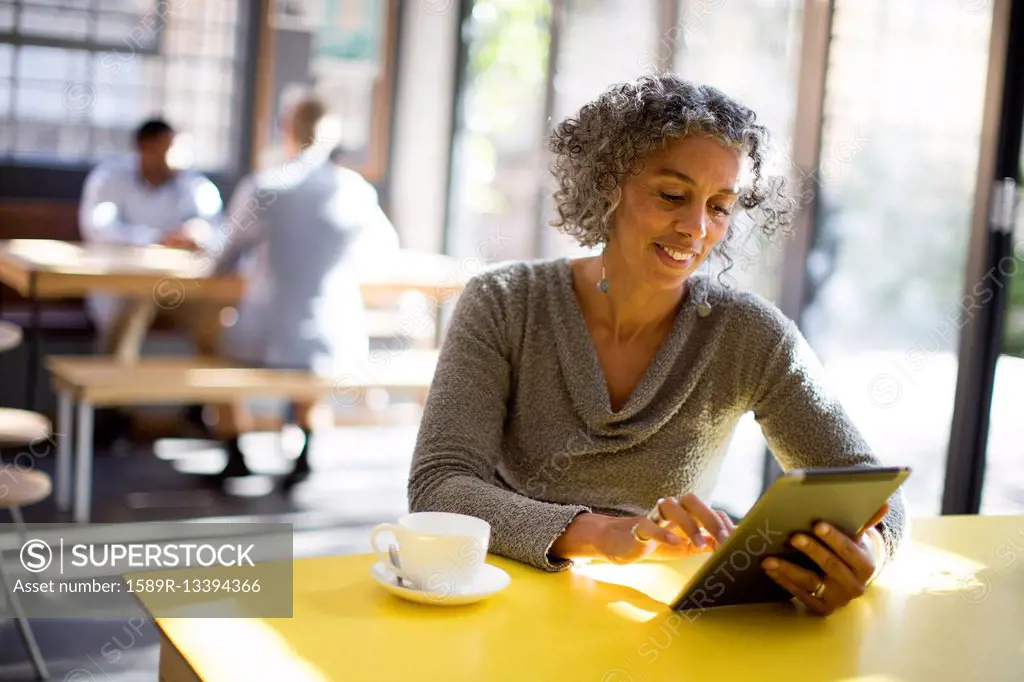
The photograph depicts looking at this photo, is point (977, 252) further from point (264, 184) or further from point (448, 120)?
point (448, 120)

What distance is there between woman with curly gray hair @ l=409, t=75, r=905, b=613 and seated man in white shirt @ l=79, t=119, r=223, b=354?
143 inches

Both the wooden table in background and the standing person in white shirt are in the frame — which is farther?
the standing person in white shirt

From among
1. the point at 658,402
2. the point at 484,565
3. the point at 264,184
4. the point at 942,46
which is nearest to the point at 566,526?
the point at 484,565

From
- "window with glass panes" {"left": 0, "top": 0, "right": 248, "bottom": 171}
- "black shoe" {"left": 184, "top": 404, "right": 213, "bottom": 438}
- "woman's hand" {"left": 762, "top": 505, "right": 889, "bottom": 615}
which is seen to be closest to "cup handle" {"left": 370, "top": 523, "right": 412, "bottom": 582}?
"woman's hand" {"left": 762, "top": 505, "right": 889, "bottom": 615}

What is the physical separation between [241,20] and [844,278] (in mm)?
3640

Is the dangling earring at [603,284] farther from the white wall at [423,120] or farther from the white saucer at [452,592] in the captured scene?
the white wall at [423,120]

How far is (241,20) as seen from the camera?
20.6ft

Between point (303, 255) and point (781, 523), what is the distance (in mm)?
3330

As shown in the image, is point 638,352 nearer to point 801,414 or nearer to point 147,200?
point 801,414

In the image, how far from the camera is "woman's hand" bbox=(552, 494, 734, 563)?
1.45 metres

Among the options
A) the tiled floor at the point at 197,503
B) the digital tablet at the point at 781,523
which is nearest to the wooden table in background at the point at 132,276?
the tiled floor at the point at 197,503

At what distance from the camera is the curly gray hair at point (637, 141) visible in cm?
188

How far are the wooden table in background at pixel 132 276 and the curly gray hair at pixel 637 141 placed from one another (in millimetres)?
2622

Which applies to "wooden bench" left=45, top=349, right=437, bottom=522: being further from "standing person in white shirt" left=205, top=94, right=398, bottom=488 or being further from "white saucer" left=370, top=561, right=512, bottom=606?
"white saucer" left=370, top=561, right=512, bottom=606
